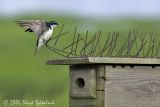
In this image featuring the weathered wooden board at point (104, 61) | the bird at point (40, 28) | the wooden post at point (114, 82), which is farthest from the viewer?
the bird at point (40, 28)

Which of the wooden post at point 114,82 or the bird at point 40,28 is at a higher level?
the bird at point 40,28

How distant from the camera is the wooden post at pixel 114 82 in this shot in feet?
22.8

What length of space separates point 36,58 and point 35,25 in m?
6.37

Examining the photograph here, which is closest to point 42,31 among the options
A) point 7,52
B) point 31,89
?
point 31,89

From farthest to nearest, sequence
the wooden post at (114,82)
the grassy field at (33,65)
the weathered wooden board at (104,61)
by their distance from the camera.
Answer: the grassy field at (33,65)
the wooden post at (114,82)
the weathered wooden board at (104,61)

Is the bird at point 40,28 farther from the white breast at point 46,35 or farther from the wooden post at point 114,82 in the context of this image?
the wooden post at point 114,82

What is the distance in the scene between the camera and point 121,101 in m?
7.05

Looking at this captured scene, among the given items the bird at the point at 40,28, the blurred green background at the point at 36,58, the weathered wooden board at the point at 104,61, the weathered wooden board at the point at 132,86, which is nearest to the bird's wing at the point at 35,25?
the bird at the point at 40,28

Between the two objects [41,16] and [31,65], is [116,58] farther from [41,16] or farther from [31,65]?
[41,16]

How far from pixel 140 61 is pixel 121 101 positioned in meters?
0.31

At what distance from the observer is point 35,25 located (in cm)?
709

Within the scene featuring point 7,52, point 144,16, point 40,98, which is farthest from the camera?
point 144,16

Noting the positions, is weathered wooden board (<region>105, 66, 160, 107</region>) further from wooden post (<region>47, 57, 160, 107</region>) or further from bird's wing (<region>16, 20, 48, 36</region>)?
bird's wing (<region>16, 20, 48, 36</region>)

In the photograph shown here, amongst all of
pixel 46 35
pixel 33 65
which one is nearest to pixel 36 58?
pixel 33 65
